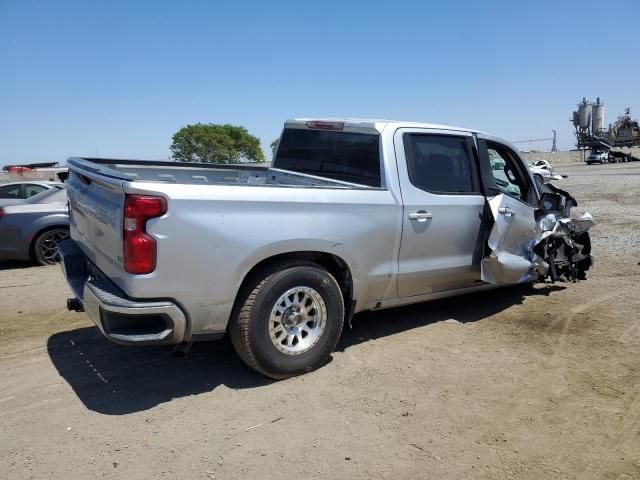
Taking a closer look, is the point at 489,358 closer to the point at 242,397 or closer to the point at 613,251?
the point at 242,397

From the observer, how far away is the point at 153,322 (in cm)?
355

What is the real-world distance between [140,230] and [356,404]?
1.87 m

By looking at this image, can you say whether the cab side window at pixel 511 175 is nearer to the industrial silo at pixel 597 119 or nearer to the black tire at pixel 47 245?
the black tire at pixel 47 245

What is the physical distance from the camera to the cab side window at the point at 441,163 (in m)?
4.74

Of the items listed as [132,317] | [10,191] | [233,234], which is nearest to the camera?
[132,317]

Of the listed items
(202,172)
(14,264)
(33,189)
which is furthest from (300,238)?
(33,189)

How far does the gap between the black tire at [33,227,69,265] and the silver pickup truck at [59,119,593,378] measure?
133 inches

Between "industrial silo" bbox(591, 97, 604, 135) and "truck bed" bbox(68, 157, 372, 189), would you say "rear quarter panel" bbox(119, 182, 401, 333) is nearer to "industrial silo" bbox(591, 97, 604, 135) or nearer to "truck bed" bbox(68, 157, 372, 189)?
"truck bed" bbox(68, 157, 372, 189)

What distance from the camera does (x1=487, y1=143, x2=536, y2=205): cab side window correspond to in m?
5.89

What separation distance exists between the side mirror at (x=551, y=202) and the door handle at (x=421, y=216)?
214cm

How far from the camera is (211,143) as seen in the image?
170ft

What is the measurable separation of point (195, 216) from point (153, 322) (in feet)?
2.52

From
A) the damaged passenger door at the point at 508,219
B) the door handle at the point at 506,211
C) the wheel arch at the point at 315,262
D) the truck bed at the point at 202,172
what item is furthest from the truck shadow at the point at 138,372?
the door handle at the point at 506,211

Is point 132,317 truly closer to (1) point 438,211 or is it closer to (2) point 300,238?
(2) point 300,238
